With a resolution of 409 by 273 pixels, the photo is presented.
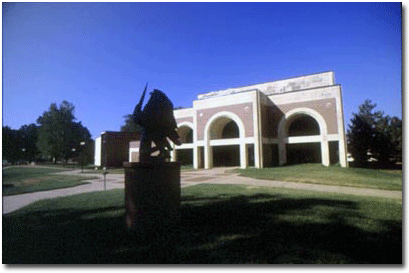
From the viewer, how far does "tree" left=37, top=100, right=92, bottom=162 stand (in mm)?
41781

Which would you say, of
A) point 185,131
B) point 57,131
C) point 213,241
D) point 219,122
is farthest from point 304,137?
point 57,131

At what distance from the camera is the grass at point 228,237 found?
368cm

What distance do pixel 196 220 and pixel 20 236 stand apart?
3.82 m

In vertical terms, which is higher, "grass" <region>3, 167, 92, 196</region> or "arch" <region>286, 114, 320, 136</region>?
"arch" <region>286, 114, 320, 136</region>

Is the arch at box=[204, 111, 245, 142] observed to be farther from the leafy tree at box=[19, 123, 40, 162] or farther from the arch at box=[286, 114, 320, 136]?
the leafy tree at box=[19, 123, 40, 162]

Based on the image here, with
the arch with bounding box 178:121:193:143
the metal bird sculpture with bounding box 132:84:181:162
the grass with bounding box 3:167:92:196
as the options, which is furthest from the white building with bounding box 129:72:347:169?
the metal bird sculpture with bounding box 132:84:181:162

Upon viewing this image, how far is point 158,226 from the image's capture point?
14.9 feet

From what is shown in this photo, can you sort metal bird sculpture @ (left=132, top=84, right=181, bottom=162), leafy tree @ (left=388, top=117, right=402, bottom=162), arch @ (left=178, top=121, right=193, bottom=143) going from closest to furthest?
metal bird sculpture @ (left=132, top=84, right=181, bottom=162) → leafy tree @ (left=388, top=117, right=402, bottom=162) → arch @ (left=178, top=121, right=193, bottom=143)

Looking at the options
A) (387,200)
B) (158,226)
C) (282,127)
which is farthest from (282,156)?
(158,226)

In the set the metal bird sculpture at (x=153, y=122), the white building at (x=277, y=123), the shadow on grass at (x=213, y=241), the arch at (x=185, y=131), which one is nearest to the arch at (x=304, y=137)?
the white building at (x=277, y=123)

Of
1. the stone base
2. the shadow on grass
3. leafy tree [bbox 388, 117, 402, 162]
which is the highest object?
leafy tree [bbox 388, 117, 402, 162]

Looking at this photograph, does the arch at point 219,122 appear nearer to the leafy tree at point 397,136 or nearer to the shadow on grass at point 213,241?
the leafy tree at point 397,136

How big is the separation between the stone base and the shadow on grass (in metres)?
0.24

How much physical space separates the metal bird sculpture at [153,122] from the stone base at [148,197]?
47 cm
